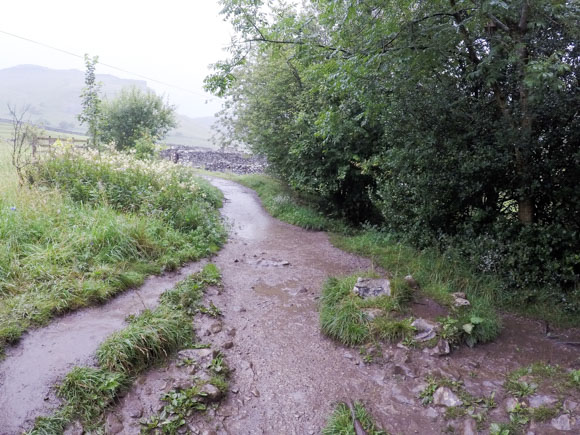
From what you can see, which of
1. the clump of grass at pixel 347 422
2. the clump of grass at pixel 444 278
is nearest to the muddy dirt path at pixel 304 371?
the clump of grass at pixel 347 422

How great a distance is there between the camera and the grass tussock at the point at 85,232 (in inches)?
176

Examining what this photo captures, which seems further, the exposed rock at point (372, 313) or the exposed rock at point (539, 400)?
the exposed rock at point (372, 313)

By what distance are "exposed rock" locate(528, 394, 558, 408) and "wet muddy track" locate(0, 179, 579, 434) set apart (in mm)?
341

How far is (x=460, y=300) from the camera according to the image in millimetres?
4977

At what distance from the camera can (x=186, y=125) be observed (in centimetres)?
16450

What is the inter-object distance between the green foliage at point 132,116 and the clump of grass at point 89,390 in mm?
17998

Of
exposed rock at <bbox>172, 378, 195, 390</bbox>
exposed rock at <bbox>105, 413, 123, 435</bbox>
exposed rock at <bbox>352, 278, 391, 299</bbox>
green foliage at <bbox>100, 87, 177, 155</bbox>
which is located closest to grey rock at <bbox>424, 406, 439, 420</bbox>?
exposed rock at <bbox>352, 278, 391, 299</bbox>

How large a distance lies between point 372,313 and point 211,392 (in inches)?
89.6

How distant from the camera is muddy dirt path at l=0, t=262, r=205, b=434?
9.86 feet

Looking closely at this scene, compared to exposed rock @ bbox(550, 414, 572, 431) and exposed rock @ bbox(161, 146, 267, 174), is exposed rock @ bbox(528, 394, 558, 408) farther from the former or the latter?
exposed rock @ bbox(161, 146, 267, 174)

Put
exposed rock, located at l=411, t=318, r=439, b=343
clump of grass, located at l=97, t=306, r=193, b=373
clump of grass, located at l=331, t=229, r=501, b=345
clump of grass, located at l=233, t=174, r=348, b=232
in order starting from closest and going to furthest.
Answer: clump of grass, located at l=97, t=306, r=193, b=373
exposed rock, located at l=411, t=318, r=439, b=343
clump of grass, located at l=331, t=229, r=501, b=345
clump of grass, located at l=233, t=174, r=348, b=232

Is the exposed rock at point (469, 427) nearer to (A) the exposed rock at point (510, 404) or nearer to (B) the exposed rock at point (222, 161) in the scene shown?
(A) the exposed rock at point (510, 404)

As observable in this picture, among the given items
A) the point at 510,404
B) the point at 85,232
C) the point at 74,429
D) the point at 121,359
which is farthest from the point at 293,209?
the point at 74,429

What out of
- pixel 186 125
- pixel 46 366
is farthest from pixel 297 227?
pixel 186 125
